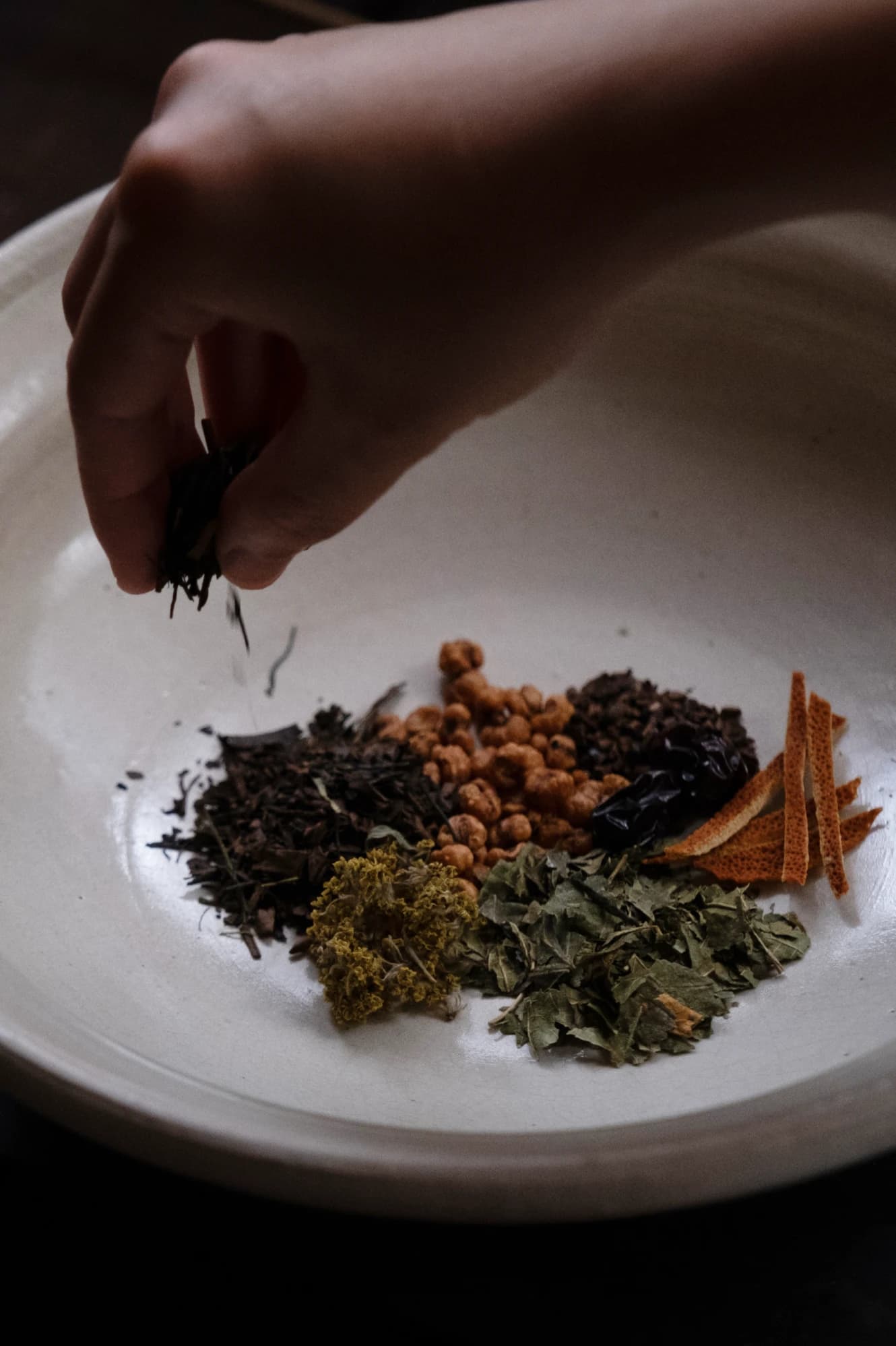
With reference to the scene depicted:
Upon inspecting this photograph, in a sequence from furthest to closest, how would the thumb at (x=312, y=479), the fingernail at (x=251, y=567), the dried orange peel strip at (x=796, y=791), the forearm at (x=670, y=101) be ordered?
1. the dried orange peel strip at (x=796, y=791)
2. the fingernail at (x=251, y=567)
3. the thumb at (x=312, y=479)
4. the forearm at (x=670, y=101)

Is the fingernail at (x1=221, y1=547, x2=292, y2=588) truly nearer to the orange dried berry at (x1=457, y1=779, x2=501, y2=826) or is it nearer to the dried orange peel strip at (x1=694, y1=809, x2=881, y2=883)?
the orange dried berry at (x1=457, y1=779, x2=501, y2=826)

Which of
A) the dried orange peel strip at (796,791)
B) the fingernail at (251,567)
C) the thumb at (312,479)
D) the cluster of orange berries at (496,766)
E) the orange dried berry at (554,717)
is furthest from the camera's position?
the orange dried berry at (554,717)

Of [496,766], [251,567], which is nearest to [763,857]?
[496,766]

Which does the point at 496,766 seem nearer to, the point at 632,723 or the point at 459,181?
the point at 632,723

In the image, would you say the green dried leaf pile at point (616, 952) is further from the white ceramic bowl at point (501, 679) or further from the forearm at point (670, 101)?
the forearm at point (670, 101)

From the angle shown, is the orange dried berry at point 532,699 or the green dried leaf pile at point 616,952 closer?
the green dried leaf pile at point 616,952

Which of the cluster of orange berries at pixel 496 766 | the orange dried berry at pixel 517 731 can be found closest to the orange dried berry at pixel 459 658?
the cluster of orange berries at pixel 496 766
